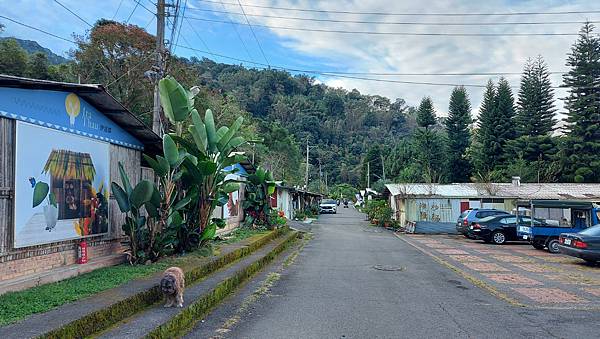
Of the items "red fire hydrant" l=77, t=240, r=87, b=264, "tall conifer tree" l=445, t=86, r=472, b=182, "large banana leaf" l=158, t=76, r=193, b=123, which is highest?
"tall conifer tree" l=445, t=86, r=472, b=182

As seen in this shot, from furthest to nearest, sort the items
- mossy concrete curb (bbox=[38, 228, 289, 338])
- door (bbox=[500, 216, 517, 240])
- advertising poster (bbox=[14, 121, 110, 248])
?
door (bbox=[500, 216, 517, 240]) → advertising poster (bbox=[14, 121, 110, 248]) → mossy concrete curb (bbox=[38, 228, 289, 338])

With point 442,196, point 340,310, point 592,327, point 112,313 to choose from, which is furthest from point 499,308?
point 442,196

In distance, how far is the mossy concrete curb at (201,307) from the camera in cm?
653

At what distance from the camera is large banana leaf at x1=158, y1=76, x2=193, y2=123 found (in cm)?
1091

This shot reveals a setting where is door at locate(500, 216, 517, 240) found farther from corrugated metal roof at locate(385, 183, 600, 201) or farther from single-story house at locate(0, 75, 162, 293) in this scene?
single-story house at locate(0, 75, 162, 293)

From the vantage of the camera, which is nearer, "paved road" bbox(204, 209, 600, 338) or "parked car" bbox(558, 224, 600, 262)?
"paved road" bbox(204, 209, 600, 338)

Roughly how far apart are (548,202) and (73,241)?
18.1 m

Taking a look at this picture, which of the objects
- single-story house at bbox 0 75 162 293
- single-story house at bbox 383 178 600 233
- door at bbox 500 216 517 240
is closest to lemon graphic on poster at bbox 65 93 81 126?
single-story house at bbox 0 75 162 293

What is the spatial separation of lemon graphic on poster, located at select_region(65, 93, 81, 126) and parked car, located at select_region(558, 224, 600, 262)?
14.9 metres

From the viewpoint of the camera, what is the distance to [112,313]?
6.40 m

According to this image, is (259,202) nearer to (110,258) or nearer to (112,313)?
(110,258)

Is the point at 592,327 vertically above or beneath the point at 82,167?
beneath

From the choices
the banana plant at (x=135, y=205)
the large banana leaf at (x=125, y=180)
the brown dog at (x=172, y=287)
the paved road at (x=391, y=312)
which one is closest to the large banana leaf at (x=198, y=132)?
the banana plant at (x=135, y=205)

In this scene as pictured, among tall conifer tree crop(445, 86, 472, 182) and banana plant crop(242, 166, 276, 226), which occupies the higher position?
tall conifer tree crop(445, 86, 472, 182)
